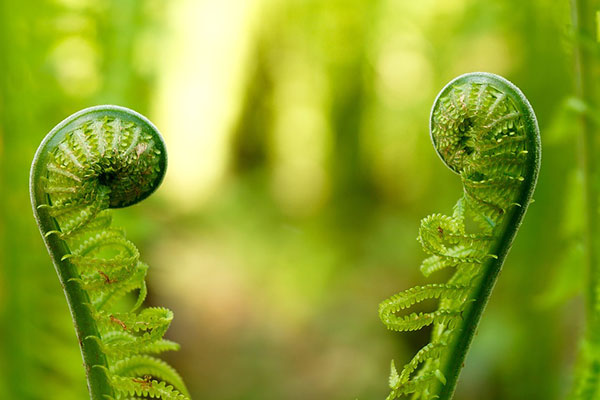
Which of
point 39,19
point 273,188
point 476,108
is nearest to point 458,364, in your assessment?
point 476,108

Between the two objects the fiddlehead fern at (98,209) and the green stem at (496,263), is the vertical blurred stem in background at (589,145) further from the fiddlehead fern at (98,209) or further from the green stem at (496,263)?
the fiddlehead fern at (98,209)

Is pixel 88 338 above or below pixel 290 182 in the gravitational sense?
below

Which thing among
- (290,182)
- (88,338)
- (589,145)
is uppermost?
(290,182)

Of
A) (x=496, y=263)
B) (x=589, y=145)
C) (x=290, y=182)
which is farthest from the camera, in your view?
(x=290, y=182)

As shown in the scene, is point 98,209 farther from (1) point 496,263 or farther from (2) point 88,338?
(1) point 496,263

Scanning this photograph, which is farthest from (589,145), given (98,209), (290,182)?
(290,182)

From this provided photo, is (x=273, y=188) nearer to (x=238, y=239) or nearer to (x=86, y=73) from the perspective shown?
(x=238, y=239)

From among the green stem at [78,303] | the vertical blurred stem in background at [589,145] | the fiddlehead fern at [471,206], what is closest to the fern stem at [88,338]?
the green stem at [78,303]
